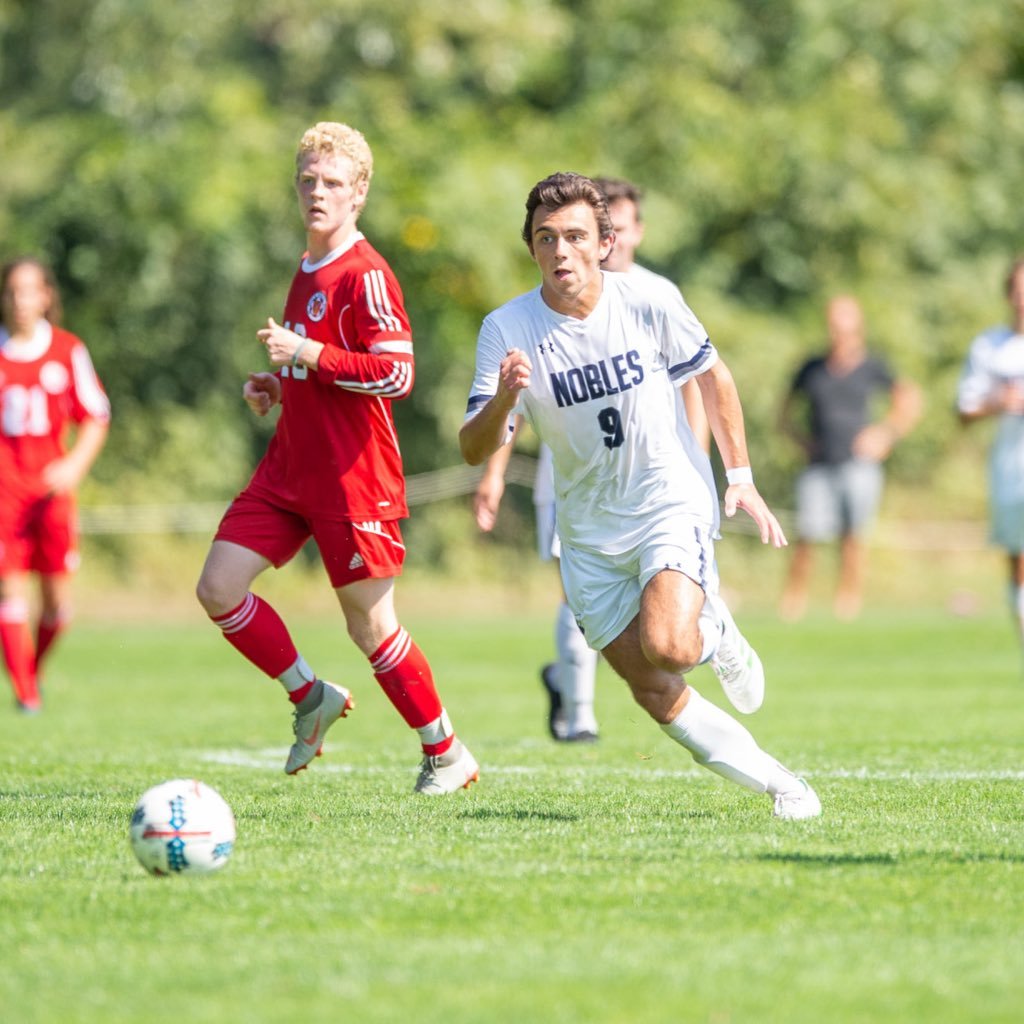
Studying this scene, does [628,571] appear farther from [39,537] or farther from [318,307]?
[39,537]

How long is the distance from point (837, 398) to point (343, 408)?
11.4 metres

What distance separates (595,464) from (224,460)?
634 inches

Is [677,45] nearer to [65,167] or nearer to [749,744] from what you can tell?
[65,167]

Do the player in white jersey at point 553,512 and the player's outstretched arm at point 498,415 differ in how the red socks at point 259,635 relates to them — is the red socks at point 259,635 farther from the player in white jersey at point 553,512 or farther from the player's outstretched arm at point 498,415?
the player's outstretched arm at point 498,415

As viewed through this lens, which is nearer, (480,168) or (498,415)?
(498,415)

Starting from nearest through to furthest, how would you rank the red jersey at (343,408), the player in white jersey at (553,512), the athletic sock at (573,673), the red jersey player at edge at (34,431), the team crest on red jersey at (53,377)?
1. the red jersey at (343,408)
2. the player in white jersey at (553,512)
3. the athletic sock at (573,673)
4. the red jersey player at edge at (34,431)
5. the team crest on red jersey at (53,377)

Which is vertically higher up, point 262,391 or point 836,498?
point 262,391

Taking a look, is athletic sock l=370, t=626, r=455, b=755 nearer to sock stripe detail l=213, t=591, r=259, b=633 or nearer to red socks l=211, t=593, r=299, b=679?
red socks l=211, t=593, r=299, b=679

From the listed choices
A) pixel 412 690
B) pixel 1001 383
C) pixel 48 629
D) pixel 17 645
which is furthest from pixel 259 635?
pixel 1001 383

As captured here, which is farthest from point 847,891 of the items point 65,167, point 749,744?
point 65,167

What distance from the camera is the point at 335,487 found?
611 cm

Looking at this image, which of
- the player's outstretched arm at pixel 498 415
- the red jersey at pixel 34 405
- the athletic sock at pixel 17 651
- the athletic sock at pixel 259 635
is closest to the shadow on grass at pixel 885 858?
the player's outstretched arm at pixel 498 415

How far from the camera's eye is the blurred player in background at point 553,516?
7141mm

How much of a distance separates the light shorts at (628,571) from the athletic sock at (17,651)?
5.67m
